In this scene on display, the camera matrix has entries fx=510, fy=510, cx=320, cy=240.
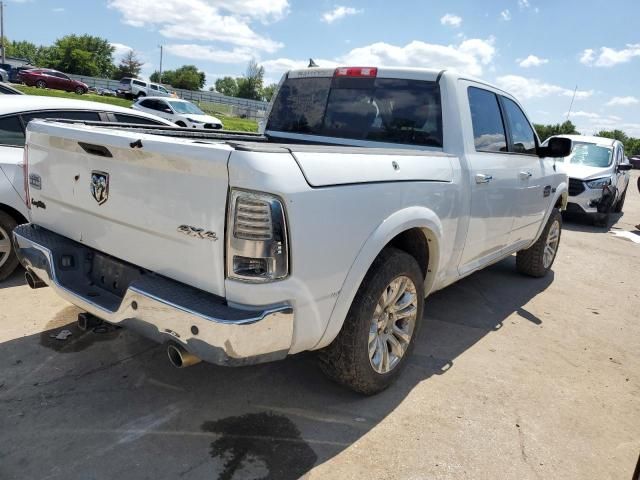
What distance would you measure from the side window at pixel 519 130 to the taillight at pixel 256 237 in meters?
3.10

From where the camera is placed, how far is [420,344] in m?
3.91

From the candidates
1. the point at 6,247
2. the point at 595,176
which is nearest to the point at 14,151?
the point at 6,247

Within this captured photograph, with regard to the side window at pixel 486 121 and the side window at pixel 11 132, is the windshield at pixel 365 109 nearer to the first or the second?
the side window at pixel 486 121

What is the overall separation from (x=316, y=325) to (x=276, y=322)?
0.29 m

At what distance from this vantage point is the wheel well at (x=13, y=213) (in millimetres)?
4310

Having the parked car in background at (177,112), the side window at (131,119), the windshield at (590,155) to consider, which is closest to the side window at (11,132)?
the side window at (131,119)

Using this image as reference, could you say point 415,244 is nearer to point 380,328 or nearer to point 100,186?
point 380,328

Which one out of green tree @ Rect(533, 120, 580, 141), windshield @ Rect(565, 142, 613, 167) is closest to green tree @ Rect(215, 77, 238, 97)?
green tree @ Rect(533, 120, 580, 141)

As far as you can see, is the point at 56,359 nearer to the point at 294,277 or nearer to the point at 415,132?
the point at 294,277

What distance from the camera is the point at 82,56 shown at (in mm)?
74688

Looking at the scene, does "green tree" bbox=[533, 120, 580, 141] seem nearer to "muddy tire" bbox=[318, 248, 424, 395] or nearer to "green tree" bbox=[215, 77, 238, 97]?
"muddy tire" bbox=[318, 248, 424, 395]

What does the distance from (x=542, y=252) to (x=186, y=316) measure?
4712 mm

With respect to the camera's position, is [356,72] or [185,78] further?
[185,78]

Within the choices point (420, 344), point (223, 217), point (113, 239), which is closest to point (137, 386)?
point (113, 239)
